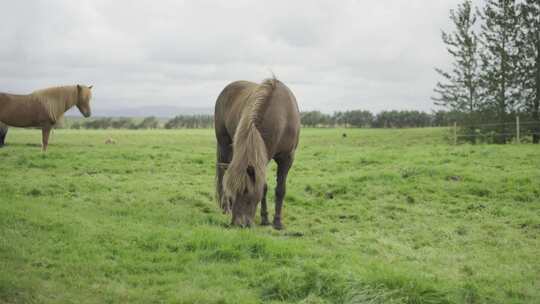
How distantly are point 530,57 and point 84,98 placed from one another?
996 inches

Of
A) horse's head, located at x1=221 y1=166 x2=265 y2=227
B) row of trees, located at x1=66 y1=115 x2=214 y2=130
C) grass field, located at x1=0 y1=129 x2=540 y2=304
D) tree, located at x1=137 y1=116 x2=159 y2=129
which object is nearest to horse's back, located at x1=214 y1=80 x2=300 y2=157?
horse's head, located at x1=221 y1=166 x2=265 y2=227

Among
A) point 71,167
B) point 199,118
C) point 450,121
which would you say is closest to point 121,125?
point 199,118

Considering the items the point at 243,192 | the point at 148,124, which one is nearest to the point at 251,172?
the point at 243,192

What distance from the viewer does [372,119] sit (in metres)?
64.2

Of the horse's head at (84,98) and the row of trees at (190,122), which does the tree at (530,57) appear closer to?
the horse's head at (84,98)

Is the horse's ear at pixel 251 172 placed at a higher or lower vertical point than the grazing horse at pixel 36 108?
lower

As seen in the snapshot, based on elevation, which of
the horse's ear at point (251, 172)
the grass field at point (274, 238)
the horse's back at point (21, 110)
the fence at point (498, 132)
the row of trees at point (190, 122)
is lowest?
the grass field at point (274, 238)

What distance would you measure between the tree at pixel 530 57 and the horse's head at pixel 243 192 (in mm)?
25926

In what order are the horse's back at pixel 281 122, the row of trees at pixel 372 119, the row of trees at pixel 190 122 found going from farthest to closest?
the row of trees at pixel 190 122, the row of trees at pixel 372 119, the horse's back at pixel 281 122

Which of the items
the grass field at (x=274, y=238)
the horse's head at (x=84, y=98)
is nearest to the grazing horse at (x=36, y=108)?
the horse's head at (x=84, y=98)

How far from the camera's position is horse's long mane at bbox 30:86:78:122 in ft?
52.7

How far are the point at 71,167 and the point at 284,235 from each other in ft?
26.9

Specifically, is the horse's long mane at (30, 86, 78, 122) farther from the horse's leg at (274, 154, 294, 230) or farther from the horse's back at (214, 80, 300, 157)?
the horse's leg at (274, 154, 294, 230)

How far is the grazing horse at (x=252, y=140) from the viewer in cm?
702
